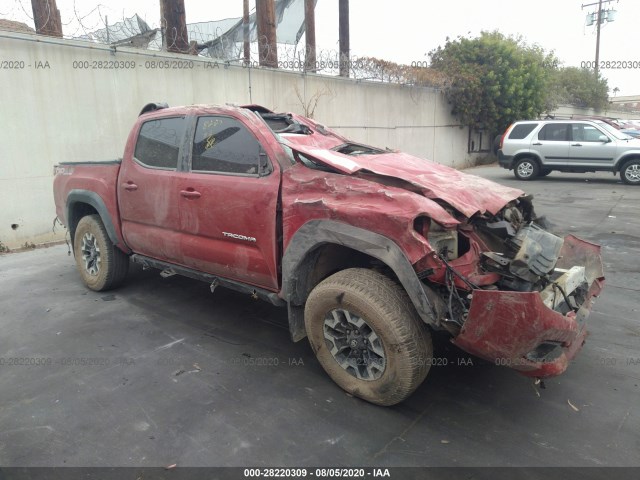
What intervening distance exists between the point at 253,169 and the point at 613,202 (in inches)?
374

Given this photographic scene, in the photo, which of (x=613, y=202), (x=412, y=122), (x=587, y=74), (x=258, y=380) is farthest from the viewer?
(x=587, y=74)

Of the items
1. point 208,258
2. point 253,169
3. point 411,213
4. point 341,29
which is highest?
point 341,29

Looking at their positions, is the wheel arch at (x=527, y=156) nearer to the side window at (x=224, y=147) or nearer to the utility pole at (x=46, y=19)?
the utility pole at (x=46, y=19)

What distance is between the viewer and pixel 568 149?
13.3m

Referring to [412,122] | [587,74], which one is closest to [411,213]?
[412,122]

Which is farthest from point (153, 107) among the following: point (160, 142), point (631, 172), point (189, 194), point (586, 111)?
point (586, 111)

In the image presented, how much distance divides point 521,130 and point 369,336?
527 inches

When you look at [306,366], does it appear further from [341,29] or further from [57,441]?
[341,29]

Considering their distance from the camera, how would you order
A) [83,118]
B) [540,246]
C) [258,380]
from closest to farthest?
[540,246], [258,380], [83,118]

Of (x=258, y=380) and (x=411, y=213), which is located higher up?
(x=411, y=213)

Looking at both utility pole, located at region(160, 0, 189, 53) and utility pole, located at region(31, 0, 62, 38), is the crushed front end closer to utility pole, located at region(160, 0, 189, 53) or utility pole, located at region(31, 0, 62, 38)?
utility pole, located at region(31, 0, 62, 38)

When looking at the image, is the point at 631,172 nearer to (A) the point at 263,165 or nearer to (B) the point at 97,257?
(A) the point at 263,165

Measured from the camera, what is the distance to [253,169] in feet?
11.5

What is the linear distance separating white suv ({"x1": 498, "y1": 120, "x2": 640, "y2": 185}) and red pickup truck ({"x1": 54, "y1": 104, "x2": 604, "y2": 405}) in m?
11.1
